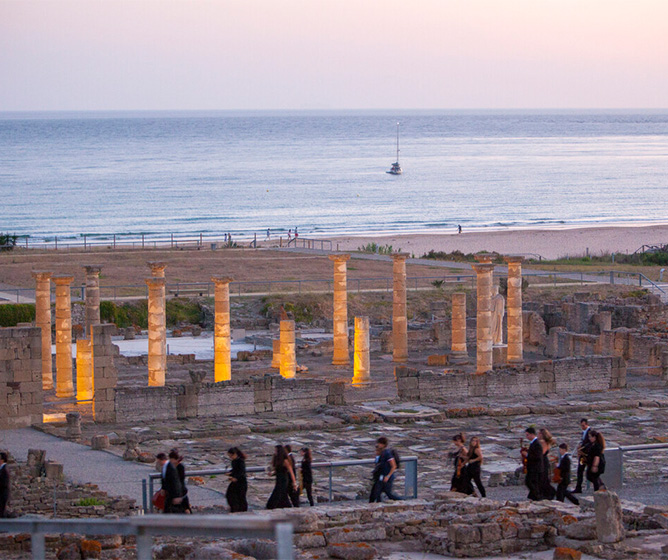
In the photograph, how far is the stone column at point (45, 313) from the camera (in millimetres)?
33438

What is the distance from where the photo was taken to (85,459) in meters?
23.6

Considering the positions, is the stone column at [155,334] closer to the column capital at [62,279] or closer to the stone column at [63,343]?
the stone column at [63,343]

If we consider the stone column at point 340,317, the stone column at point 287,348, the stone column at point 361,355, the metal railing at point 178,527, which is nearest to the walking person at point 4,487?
the metal railing at point 178,527

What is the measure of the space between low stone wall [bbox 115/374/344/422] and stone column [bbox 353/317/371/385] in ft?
13.8

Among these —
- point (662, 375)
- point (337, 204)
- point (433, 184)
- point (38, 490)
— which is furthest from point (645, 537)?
point (433, 184)

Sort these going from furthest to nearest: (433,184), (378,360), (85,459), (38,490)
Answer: (433,184), (378,360), (85,459), (38,490)

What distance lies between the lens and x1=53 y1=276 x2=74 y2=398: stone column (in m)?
32.2

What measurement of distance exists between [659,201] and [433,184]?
1226 inches

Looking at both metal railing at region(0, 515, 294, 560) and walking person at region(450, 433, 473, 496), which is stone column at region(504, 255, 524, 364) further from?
metal railing at region(0, 515, 294, 560)

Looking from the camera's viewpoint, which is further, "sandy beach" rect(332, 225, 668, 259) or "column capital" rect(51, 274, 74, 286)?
"sandy beach" rect(332, 225, 668, 259)

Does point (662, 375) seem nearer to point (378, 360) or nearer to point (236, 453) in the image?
point (378, 360)

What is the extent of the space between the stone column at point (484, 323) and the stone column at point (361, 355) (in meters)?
3.26

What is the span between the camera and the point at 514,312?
37.1 meters

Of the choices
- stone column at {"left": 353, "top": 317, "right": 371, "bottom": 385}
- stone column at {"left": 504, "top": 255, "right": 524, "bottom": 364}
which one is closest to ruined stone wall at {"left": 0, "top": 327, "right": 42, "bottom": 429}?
stone column at {"left": 353, "top": 317, "right": 371, "bottom": 385}
